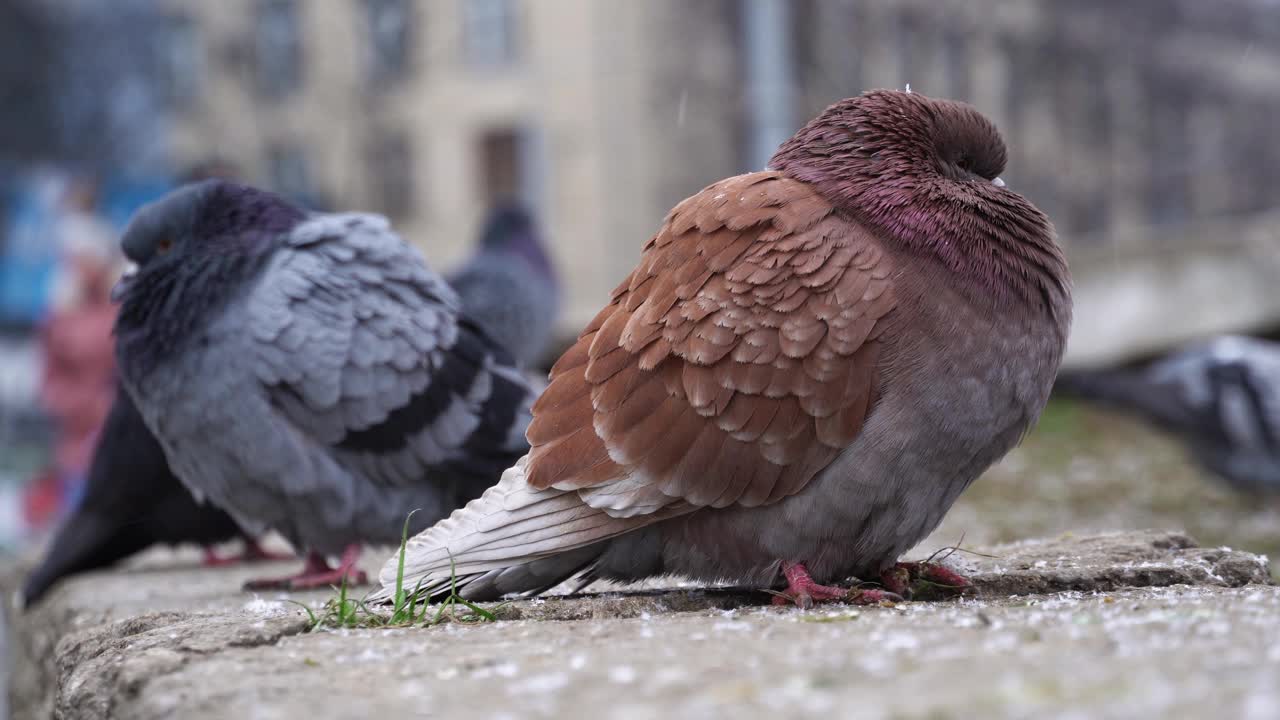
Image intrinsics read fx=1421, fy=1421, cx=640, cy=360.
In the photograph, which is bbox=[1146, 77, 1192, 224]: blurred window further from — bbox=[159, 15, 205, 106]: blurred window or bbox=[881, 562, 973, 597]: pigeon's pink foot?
bbox=[881, 562, 973, 597]: pigeon's pink foot

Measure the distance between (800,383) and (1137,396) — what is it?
5.82m

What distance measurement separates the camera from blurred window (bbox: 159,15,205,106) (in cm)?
2395

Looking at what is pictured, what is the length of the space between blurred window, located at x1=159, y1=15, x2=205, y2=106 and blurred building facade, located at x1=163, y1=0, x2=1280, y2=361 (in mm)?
46

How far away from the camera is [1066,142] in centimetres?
2395

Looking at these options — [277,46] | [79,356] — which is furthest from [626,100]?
[79,356]

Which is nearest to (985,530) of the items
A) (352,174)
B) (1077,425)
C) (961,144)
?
(961,144)

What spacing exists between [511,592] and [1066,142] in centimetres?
2254

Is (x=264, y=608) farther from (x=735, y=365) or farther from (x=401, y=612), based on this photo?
(x=735, y=365)

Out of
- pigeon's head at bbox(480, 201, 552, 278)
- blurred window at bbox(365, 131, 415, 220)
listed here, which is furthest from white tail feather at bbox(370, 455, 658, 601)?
blurred window at bbox(365, 131, 415, 220)

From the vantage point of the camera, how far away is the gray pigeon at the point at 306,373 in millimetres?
3750

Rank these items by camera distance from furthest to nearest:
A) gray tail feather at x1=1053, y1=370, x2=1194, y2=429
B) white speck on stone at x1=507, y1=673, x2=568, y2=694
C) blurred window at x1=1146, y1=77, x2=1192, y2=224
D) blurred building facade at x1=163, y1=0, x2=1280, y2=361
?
blurred window at x1=1146, y1=77, x2=1192, y2=224
blurred building facade at x1=163, y1=0, x2=1280, y2=361
gray tail feather at x1=1053, y1=370, x2=1194, y2=429
white speck on stone at x1=507, y1=673, x2=568, y2=694

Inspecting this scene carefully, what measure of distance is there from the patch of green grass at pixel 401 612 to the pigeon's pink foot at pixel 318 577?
0.99 m

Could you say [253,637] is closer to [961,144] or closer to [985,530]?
[961,144]

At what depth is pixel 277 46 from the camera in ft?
78.1
